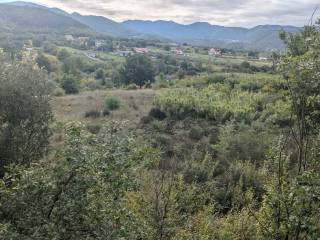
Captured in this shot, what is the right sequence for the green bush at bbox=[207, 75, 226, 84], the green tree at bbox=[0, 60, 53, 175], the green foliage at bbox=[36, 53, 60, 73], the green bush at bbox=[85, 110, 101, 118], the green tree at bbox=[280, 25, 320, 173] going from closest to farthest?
the green tree at bbox=[280, 25, 320, 173], the green tree at bbox=[0, 60, 53, 175], the green bush at bbox=[85, 110, 101, 118], the green bush at bbox=[207, 75, 226, 84], the green foliage at bbox=[36, 53, 60, 73]

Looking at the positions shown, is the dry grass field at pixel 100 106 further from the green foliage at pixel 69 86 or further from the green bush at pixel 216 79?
the green bush at pixel 216 79

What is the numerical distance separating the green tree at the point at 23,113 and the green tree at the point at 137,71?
1767 inches

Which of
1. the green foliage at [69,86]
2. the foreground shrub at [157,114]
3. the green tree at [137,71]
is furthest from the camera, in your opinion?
the green tree at [137,71]

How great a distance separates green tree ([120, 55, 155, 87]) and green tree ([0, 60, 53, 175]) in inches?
1767

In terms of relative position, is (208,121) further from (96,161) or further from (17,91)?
(96,161)

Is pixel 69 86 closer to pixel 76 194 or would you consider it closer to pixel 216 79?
pixel 216 79

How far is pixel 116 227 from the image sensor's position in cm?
549

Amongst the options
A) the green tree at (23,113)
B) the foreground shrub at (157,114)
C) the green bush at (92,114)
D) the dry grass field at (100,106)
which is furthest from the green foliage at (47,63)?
the green tree at (23,113)

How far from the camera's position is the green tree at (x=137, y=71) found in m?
55.3

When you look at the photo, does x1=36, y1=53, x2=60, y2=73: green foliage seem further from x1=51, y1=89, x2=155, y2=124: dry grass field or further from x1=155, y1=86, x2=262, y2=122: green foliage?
x1=155, y1=86, x2=262, y2=122: green foliage

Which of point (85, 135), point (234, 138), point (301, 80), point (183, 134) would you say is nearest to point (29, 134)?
point (85, 135)

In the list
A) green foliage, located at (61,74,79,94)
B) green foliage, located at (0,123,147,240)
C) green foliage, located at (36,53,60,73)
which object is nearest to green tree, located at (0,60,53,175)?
green foliage, located at (0,123,147,240)

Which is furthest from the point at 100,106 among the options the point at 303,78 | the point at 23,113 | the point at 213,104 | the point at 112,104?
the point at 303,78

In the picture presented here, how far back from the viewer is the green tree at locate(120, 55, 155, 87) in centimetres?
5534
